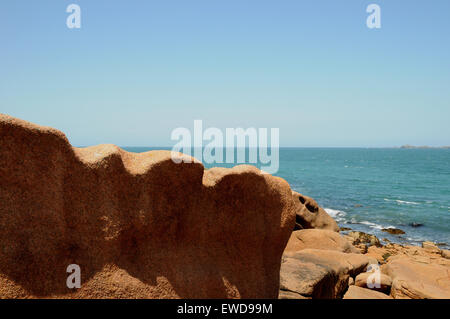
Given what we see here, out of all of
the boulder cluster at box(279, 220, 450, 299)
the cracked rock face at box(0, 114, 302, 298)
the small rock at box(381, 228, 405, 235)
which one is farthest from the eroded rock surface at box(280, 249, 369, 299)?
the small rock at box(381, 228, 405, 235)

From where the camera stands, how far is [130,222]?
3.52 metres

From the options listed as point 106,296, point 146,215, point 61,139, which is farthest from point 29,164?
point 106,296

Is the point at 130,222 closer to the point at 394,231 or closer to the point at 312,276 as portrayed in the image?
the point at 312,276

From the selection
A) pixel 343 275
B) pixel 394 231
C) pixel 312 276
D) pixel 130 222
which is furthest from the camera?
pixel 394 231

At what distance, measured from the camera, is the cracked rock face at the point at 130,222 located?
2.97m

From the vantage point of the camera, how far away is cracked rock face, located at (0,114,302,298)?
2975 millimetres

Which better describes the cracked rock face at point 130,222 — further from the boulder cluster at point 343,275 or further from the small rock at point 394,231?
the small rock at point 394,231

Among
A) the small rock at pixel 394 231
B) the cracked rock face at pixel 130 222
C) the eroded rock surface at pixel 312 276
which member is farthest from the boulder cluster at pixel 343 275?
the small rock at pixel 394 231

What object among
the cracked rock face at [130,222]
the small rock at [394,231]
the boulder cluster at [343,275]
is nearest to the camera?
the cracked rock face at [130,222]

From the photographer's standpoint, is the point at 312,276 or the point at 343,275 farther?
the point at 343,275

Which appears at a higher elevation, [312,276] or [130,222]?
[130,222]

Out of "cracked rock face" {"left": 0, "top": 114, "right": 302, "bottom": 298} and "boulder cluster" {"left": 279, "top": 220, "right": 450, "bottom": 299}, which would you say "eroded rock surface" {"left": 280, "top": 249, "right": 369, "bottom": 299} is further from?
"cracked rock face" {"left": 0, "top": 114, "right": 302, "bottom": 298}

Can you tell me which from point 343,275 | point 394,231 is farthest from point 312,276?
point 394,231

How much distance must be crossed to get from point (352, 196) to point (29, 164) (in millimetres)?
31388
